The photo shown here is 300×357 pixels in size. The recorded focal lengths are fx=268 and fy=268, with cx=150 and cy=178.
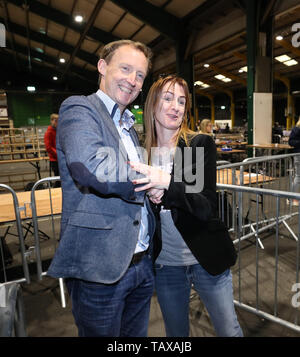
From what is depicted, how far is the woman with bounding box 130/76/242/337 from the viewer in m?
1.30

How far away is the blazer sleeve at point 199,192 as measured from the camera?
1107 millimetres

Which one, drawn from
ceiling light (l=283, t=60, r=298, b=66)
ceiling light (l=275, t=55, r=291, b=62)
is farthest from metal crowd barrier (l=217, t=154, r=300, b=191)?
ceiling light (l=283, t=60, r=298, b=66)

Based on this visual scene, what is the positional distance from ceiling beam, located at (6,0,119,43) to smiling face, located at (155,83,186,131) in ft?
39.7

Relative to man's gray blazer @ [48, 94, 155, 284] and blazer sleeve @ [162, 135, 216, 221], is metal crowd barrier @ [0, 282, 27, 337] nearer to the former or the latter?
man's gray blazer @ [48, 94, 155, 284]

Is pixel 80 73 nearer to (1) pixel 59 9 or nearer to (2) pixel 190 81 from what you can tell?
(1) pixel 59 9

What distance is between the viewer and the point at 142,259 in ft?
4.00

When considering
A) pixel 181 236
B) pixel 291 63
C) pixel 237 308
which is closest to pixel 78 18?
pixel 237 308

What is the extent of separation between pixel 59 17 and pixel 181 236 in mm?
12830

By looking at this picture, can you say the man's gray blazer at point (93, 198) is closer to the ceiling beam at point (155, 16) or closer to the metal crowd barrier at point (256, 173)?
the metal crowd barrier at point (256, 173)

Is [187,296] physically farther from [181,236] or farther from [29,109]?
[29,109]

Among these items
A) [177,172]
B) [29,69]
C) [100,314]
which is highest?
[29,69]

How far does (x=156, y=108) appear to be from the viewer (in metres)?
1.44

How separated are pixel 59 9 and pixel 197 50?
6.06 metres
